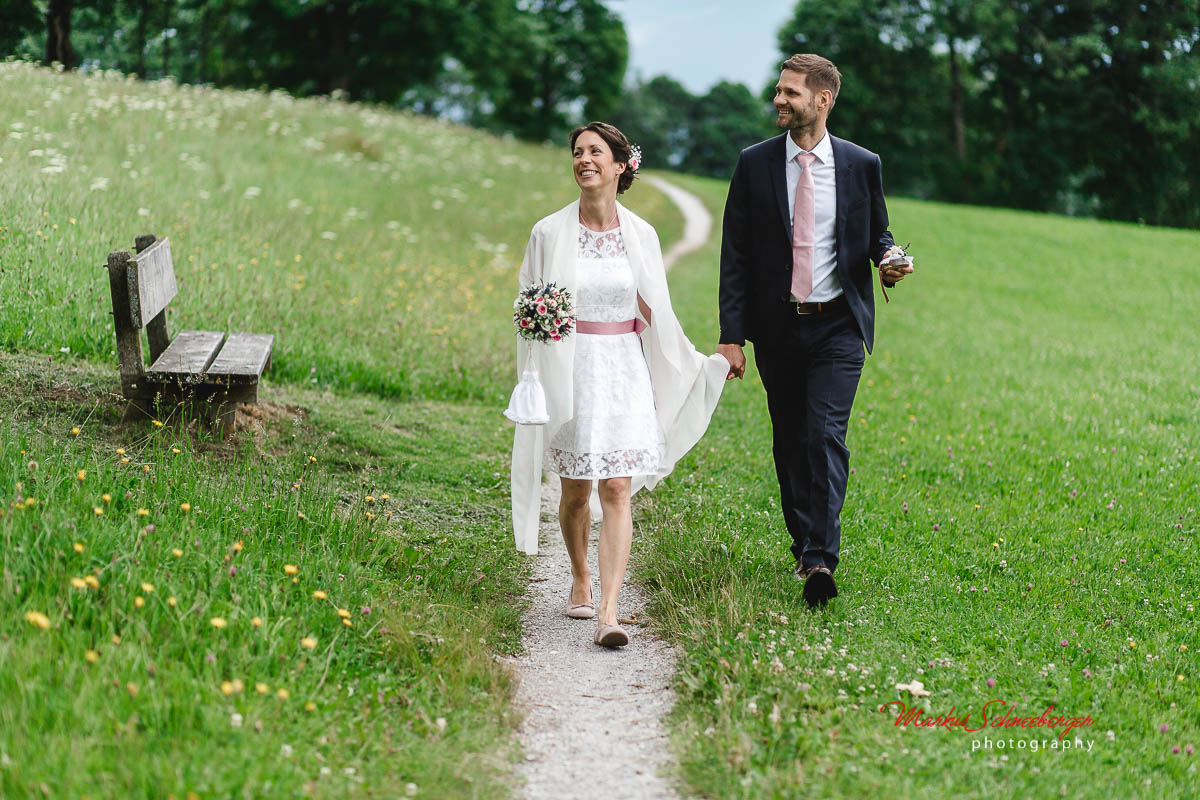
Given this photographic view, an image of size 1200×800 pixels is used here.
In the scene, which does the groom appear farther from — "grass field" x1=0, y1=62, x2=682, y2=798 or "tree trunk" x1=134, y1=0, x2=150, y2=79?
"tree trunk" x1=134, y1=0, x2=150, y2=79

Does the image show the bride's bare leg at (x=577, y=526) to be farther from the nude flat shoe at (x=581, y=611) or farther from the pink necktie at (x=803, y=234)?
the pink necktie at (x=803, y=234)

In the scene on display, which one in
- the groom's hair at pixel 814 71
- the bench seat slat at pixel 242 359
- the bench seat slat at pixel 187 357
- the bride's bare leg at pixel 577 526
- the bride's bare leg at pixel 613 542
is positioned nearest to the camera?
the bride's bare leg at pixel 613 542

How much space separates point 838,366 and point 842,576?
1.12m

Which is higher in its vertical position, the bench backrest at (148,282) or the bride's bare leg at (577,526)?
the bench backrest at (148,282)

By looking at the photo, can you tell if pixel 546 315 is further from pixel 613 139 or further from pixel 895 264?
pixel 895 264

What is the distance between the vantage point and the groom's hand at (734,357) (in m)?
5.13

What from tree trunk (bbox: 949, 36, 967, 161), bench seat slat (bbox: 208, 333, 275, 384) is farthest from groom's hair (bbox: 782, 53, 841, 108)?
tree trunk (bbox: 949, 36, 967, 161)

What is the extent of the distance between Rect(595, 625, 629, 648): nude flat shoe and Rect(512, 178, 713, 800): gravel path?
57 millimetres

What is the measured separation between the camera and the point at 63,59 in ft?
39.2

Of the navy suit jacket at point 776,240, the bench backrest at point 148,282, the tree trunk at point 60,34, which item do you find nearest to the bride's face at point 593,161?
the navy suit jacket at point 776,240

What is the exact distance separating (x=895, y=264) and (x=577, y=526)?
1954 mm

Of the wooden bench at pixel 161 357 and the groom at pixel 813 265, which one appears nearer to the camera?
the groom at pixel 813 265

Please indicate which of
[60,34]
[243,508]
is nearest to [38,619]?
[243,508]

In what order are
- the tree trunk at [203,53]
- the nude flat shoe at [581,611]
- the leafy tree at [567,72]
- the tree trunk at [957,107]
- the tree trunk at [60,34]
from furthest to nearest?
the leafy tree at [567,72] → the tree trunk at [957,107] → the tree trunk at [203,53] → the tree trunk at [60,34] → the nude flat shoe at [581,611]
